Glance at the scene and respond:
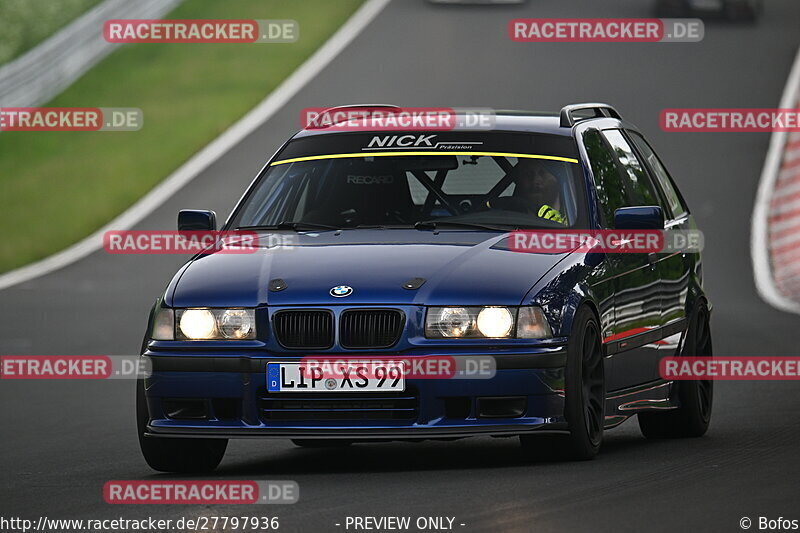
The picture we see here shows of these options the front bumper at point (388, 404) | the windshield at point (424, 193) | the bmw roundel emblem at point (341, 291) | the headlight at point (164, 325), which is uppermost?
the windshield at point (424, 193)

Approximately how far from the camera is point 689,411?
425 inches

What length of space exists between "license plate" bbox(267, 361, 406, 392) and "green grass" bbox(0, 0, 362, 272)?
1643cm

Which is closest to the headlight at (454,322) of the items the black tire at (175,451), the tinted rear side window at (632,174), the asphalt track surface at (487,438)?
the asphalt track surface at (487,438)

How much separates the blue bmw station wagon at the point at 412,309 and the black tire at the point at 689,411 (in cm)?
43

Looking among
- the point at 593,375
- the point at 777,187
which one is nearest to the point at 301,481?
the point at 593,375

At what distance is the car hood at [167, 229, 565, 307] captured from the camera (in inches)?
343

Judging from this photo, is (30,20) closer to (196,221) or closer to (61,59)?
(61,59)

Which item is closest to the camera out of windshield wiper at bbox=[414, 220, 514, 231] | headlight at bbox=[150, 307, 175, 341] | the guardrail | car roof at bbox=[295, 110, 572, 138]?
headlight at bbox=[150, 307, 175, 341]

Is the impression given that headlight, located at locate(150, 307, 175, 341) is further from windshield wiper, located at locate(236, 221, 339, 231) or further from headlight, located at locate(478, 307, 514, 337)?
headlight, located at locate(478, 307, 514, 337)

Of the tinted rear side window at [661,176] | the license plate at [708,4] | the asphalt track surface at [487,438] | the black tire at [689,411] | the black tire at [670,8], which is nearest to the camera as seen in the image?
the asphalt track surface at [487,438]

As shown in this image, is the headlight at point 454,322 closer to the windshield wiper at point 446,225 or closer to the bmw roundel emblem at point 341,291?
the bmw roundel emblem at point 341,291

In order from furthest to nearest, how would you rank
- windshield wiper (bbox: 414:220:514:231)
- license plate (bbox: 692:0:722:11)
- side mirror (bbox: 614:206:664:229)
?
license plate (bbox: 692:0:722:11) < side mirror (bbox: 614:206:664:229) < windshield wiper (bbox: 414:220:514:231)

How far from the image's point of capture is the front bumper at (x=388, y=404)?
859cm

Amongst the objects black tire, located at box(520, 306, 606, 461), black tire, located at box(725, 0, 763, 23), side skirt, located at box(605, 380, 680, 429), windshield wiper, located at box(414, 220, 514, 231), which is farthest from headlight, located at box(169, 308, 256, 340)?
black tire, located at box(725, 0, 763, 23)
